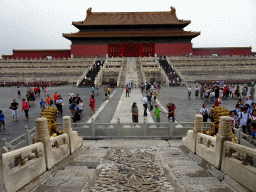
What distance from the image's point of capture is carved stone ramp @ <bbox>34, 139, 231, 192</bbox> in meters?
3.95

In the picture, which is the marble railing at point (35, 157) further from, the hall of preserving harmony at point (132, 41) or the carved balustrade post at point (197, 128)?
the hall of preserving harmony at point (132, 41)

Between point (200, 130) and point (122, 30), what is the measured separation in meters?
48.5

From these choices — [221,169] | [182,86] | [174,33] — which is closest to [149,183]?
[221,169]

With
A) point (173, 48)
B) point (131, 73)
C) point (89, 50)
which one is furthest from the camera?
point (89, 50)

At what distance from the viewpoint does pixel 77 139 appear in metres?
6.74

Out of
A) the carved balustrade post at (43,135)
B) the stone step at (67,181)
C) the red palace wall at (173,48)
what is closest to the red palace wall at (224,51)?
the red palace wall at (173,48)

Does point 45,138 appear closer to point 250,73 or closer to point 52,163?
point 52,163

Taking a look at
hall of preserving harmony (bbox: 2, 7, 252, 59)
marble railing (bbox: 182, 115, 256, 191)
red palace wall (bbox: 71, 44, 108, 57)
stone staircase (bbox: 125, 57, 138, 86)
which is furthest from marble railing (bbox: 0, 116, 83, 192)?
red palace wall (bbox: 71, 44, 108, 57)

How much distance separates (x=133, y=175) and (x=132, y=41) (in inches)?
1843

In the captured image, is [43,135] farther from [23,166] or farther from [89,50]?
[89,50]

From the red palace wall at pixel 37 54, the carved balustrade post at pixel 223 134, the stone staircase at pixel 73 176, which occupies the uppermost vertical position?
the red palace wall at pixel 37 54

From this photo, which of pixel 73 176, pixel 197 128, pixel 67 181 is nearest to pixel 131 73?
pixel 197 128

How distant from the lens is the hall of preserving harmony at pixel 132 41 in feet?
157

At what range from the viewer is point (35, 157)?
14.8 ft
